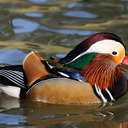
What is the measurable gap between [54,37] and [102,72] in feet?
7.27

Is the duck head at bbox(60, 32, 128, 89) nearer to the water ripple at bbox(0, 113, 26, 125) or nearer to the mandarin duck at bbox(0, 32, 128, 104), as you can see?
the mandarin duck at bbox(0, 32, 128, 104)

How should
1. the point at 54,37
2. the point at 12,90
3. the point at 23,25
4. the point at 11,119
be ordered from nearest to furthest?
the point at 11,119
the point at 12,90
the point at 54,37
the point at 23,25

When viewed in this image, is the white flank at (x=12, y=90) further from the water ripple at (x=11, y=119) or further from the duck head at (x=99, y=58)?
the duck head at (x=99, y=58)

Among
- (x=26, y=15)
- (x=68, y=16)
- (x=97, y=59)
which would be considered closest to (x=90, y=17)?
(x=68, y=16)

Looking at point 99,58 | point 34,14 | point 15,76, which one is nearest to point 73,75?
point 99,58

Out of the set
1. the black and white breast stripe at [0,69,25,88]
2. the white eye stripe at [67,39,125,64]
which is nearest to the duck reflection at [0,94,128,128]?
the black and white breast stripe at [0,69,25,88]

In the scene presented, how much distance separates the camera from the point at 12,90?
21.8 feet

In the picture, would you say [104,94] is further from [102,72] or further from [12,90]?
[12,90]

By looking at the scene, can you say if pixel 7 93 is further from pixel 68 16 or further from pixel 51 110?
pixel 68 16

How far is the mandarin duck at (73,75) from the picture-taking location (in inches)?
253

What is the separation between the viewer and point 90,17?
977cm

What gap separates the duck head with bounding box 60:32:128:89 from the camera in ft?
21.2

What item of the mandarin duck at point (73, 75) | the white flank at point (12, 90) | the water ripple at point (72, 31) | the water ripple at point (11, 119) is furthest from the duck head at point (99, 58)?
the water ripple at point (72, 31)

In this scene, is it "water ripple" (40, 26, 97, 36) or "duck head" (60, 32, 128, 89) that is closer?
"duck head" (60, 32, 128, 89)
